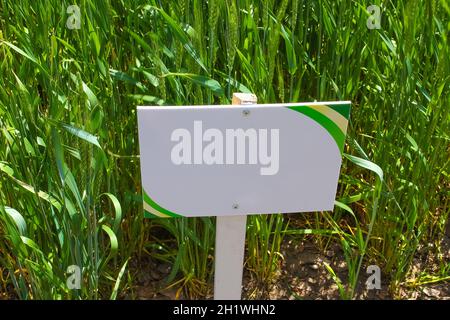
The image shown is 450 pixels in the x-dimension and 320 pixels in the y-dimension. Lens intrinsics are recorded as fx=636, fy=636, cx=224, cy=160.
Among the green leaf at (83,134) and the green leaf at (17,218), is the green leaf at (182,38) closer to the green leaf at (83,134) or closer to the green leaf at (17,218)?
the green leaf at (83,134)

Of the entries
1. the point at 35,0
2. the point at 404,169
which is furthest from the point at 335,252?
the point at 35,0

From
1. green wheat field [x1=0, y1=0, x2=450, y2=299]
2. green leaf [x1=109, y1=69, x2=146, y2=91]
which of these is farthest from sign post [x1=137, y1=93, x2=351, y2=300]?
green leaf [x1=109, y1=69, x2=146, y2=91]

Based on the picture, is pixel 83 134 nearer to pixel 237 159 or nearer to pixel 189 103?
pixel 237 159

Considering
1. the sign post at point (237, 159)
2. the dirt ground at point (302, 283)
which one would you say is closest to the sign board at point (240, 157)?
the sign post at point (237, 159)

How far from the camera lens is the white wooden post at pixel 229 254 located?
107 centimetres

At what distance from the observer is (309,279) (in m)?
1.44

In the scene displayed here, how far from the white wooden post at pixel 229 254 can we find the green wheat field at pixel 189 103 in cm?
14

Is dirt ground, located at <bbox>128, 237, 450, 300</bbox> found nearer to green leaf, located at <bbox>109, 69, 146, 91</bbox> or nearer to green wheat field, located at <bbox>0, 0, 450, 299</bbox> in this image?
green wheat field, located at <bbox>0, 0, 450, 299</bbox>

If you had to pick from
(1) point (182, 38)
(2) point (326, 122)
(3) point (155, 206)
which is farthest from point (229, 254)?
(1) point (182, 38)

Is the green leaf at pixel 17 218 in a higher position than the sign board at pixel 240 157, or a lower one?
lower

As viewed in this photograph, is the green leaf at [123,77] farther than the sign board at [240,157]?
Yes

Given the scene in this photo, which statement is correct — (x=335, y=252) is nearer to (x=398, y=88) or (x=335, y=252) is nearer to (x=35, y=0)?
(x=398, y=88)

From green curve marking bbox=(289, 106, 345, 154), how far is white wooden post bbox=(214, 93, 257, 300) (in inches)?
7.8

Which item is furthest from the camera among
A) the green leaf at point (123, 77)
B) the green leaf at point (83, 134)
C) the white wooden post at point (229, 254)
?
the green leaf at point (123, 77)
